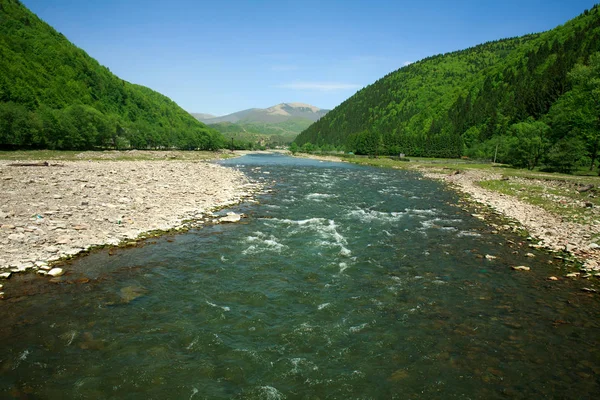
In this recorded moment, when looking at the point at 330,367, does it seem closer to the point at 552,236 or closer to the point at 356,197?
the point at 552,236

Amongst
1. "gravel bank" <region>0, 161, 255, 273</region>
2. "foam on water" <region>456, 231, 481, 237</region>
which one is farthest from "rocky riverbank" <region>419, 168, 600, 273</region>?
"gravel bank" <region>0, 161, 255, 273</region>

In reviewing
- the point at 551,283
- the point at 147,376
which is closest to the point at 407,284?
the point at 551,283

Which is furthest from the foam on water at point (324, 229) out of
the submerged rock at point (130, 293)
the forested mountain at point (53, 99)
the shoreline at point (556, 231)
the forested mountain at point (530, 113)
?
the forested mountain at point (53, 99)

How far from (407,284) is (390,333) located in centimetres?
390

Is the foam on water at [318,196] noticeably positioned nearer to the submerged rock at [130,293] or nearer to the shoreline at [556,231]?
the shoreline at [556,231]

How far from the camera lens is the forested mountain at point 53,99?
6969 centimetres

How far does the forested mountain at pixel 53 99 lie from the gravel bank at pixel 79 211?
49.4 meters

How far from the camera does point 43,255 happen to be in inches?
501

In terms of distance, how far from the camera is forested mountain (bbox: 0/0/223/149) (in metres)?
69.7

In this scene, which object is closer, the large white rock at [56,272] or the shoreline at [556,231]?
the large white rock at [56,272]

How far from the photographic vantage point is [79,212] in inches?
720

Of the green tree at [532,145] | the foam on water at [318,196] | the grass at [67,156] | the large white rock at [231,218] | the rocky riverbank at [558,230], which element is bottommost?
the large white rock at [231,218]

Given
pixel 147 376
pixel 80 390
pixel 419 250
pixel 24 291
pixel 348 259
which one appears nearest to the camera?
pixel 80 390

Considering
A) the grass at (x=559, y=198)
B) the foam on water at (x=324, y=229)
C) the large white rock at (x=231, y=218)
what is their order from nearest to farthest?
the foam on water at (x=324, y=229)
the large white rock at (x=231, y=218)
the grass at (x=559, y=198)
